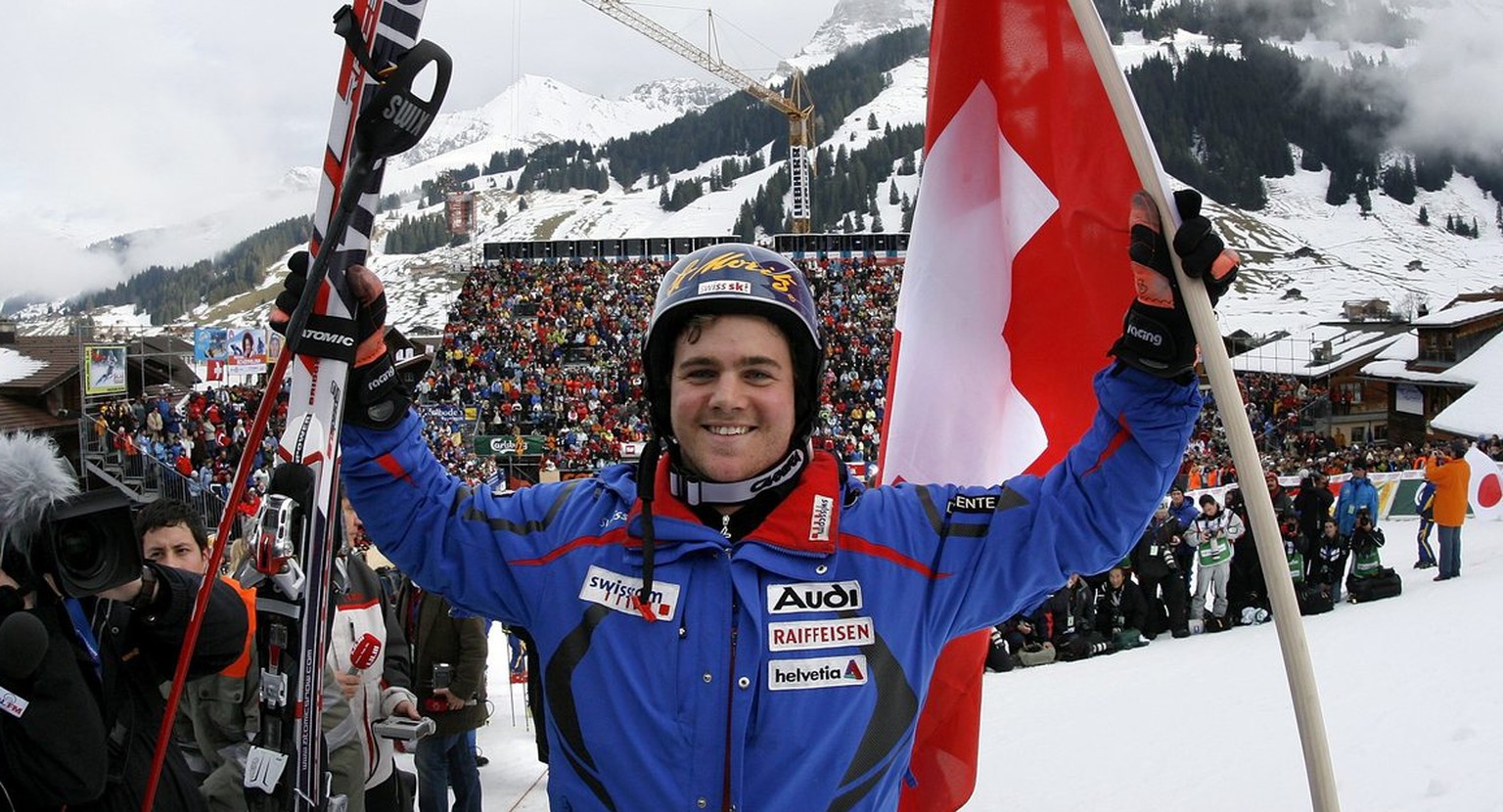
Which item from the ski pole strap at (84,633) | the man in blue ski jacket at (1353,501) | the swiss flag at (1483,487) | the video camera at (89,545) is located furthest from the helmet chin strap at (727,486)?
the swiss flag at (1483,487)

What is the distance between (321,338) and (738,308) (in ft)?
2.76

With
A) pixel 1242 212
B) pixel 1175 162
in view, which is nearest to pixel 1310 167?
pixel 1242 212

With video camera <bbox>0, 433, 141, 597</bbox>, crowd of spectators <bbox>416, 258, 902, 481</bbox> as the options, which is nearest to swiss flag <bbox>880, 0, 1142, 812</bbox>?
video camera <bbox>0, 433, 141, 597</bbox>

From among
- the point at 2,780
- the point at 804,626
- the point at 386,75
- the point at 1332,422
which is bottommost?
the point at 1332,422

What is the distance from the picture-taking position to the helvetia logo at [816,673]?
1740 mm

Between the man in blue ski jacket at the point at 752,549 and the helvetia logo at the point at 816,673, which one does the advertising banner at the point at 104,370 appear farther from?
the helvetia logo at the point at 816,673

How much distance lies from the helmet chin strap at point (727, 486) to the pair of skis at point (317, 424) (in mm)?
682

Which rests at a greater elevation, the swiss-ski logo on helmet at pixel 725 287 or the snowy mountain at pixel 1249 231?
the snowy mountain at pixel 1249 231

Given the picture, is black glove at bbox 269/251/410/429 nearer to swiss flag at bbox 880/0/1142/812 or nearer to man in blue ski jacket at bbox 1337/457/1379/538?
swiss flag at bbox 880/0/1142/812

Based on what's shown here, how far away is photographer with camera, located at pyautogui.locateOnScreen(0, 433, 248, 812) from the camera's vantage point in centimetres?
216

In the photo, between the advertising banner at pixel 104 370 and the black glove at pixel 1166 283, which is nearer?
the black glove at pixel 1166 283

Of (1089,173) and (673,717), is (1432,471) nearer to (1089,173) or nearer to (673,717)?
(1089,173)

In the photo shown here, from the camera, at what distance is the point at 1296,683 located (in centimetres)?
170

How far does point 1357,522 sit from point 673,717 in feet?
35.6
